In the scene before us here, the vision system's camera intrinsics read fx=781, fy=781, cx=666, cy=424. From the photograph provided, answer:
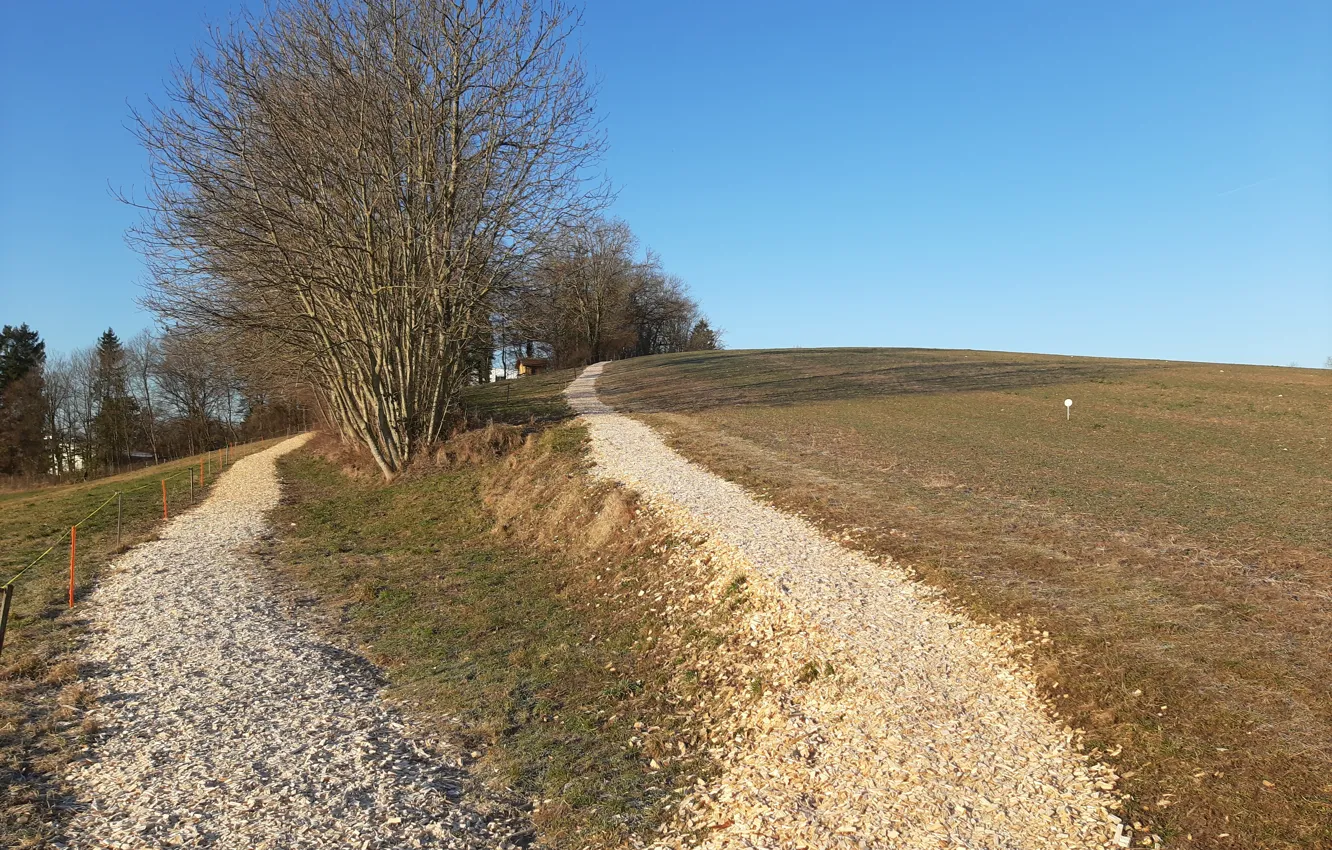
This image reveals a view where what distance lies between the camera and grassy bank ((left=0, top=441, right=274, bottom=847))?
20.4 feet

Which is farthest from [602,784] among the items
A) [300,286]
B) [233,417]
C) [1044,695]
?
[233,417]

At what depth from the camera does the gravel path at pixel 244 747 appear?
5832 mm

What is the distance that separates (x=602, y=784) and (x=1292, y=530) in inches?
420

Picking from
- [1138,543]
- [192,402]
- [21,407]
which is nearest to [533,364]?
[192,402]

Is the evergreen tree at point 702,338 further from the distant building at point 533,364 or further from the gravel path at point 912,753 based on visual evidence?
the gravel path at point 912,753

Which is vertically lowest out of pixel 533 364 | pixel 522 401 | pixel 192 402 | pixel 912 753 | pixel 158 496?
pixel 912 753

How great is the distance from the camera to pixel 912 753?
6070mm

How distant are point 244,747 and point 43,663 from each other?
13.7 feet

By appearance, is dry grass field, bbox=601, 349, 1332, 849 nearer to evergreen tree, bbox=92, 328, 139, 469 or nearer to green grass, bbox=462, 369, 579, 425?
green grass, bbox=462, 369, 579, 425

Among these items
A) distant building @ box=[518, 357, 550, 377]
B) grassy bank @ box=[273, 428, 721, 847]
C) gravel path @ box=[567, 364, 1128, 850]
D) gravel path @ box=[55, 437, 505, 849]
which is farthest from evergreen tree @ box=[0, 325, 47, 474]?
gravel path @ box=[567, 364, 1128, 850]

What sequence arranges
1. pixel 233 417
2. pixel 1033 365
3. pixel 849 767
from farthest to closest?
pixel 233 417 → pixel 1033 365 → pixel 849 767

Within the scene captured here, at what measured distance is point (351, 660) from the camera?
9.82 meters

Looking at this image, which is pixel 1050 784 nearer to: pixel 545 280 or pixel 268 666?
pixel 268 666

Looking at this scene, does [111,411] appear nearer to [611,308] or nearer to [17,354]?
[17,354]
